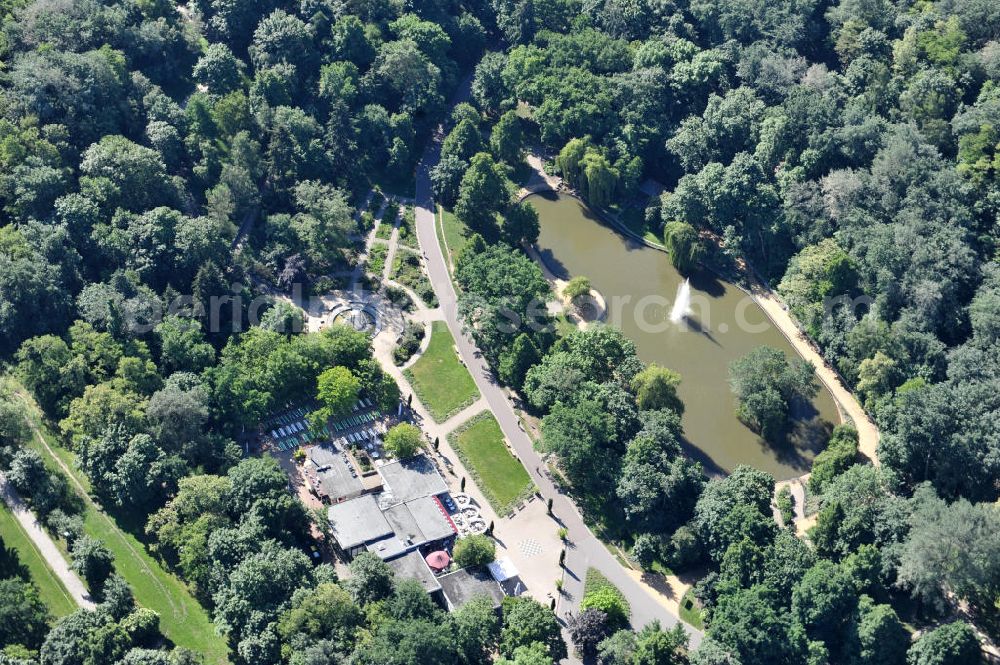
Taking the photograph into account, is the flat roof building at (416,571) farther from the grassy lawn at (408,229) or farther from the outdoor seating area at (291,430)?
the grassy lawn at (408,229)

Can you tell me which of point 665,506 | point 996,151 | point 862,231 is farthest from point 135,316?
point 996,151

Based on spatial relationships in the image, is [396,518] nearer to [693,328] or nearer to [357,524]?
[357,524]

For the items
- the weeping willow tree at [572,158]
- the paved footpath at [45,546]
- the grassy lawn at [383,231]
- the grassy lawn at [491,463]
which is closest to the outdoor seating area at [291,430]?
the grassy lawn at [491,463]

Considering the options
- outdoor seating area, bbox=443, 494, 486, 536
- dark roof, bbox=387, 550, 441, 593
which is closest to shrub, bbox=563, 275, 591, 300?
outdoor seating area, bbox=443, 494, 486, 536

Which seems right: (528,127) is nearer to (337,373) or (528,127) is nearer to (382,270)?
(382,270)

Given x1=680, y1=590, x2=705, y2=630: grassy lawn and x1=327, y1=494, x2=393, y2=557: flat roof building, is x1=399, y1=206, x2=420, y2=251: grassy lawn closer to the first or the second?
x1=327, y1=494, x2=393, y2=557: flat roof building

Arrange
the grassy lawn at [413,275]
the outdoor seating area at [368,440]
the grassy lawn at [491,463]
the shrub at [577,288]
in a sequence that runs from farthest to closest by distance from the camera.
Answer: the grassy lawn at [413,275] → the shrub at [577,288] → the outdoor seating area at [368,440] → the grassy lawn at [491,463]
